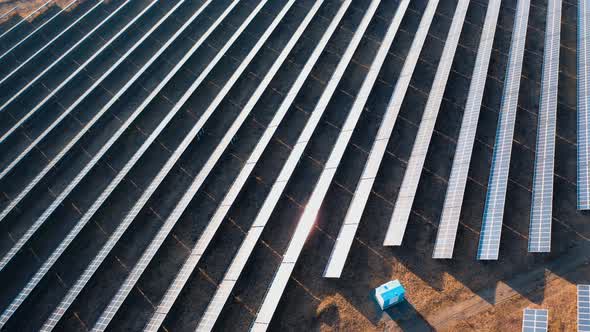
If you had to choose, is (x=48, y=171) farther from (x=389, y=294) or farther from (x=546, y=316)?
(x=546, y=316)

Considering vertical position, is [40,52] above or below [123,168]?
above

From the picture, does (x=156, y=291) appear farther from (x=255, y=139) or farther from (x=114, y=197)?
(x=255, y=139)

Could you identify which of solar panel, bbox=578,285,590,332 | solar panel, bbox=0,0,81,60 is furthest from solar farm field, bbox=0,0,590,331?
solar panel, bbox=0,0,81,60

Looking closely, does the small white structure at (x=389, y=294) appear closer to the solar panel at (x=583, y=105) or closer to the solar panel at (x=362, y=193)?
the solar panel at (x=362, y=193)

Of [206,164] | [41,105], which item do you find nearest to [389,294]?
[206,164]

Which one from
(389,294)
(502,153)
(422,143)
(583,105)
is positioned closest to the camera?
(389,294)

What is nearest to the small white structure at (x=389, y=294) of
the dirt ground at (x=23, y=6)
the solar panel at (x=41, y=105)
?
the solar panel at (x=41, y=105)
